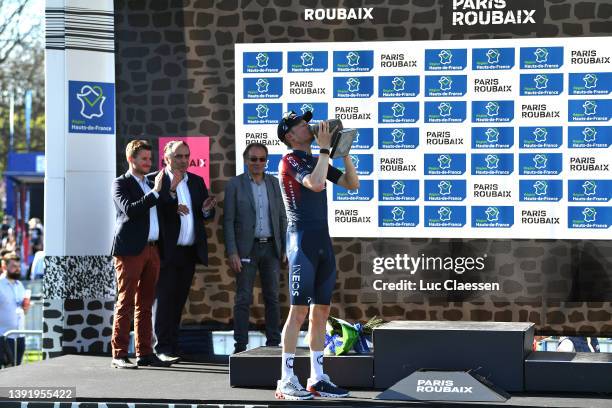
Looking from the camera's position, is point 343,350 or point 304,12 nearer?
point 343,350

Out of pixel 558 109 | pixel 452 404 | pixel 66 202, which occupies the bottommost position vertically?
pixel 452 404

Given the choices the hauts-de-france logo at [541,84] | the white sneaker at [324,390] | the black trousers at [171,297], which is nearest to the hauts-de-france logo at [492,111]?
the hauts-de-france logo at [541,84]

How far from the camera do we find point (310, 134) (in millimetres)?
6363

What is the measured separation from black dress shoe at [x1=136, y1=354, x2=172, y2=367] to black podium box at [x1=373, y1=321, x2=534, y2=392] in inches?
67.7

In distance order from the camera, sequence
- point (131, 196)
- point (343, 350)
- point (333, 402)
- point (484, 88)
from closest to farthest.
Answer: point (333, 402) < point (343, 350) < point (131, 196) < point (484, 88)

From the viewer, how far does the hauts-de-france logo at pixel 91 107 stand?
8.48 metres

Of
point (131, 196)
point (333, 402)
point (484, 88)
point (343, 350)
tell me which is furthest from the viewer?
point (484, 88)

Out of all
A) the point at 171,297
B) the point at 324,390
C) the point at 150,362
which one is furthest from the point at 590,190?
the point at 150,362

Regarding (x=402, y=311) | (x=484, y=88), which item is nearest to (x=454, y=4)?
(x=484, y=88)

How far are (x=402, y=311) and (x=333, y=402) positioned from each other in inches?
84.8

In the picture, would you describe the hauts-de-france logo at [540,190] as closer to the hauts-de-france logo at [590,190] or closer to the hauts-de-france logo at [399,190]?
the hauts-de-france logo at [590,190]

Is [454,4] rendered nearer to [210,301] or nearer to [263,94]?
[263,94]

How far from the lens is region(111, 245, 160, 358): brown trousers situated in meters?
7.56

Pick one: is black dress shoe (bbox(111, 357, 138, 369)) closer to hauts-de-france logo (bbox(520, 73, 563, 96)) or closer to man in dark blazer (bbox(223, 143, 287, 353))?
man in dark blazer (bbox(223, 143, 287, 353))
